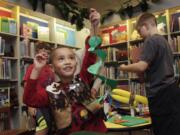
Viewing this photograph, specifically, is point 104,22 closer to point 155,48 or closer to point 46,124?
point 155,48

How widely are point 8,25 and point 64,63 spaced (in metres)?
2.62

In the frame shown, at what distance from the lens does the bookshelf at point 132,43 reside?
3867 millimetres

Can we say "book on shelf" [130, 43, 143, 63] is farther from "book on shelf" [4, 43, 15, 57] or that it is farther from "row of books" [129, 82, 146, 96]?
"book on shelf" [4, 43, 15, 57]

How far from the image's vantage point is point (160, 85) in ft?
6.17

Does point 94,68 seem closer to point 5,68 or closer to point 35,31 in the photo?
point 5,68

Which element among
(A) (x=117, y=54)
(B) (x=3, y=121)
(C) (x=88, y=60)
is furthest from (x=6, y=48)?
(C) (x=88, y=60)

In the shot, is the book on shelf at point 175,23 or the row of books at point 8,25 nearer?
the row of books at point 8,25

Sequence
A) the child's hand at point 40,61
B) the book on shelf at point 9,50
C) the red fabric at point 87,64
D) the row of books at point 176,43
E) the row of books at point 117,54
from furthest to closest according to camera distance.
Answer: the row of books at point 117,54 → the row of books at point 176,43 → the book on shelf at point 9,50 → the red fabric at point 87,64 → the child's hand at point 40,61

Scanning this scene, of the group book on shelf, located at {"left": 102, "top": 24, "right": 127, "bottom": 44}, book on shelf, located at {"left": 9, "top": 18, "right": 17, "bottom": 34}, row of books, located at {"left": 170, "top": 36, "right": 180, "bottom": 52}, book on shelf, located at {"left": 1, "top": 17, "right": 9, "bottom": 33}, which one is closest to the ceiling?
book on shelf, located at {"left": 102, "top": 24, "right": 127, "bottom": 44}

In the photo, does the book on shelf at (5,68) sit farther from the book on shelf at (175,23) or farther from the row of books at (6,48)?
the book on shelf at (175,23)

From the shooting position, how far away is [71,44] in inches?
179

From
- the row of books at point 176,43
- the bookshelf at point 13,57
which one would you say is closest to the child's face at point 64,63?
the bookshelf at point 13,57

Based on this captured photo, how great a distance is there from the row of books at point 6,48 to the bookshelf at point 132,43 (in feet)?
5.86

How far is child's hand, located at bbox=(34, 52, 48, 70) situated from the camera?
986mm
